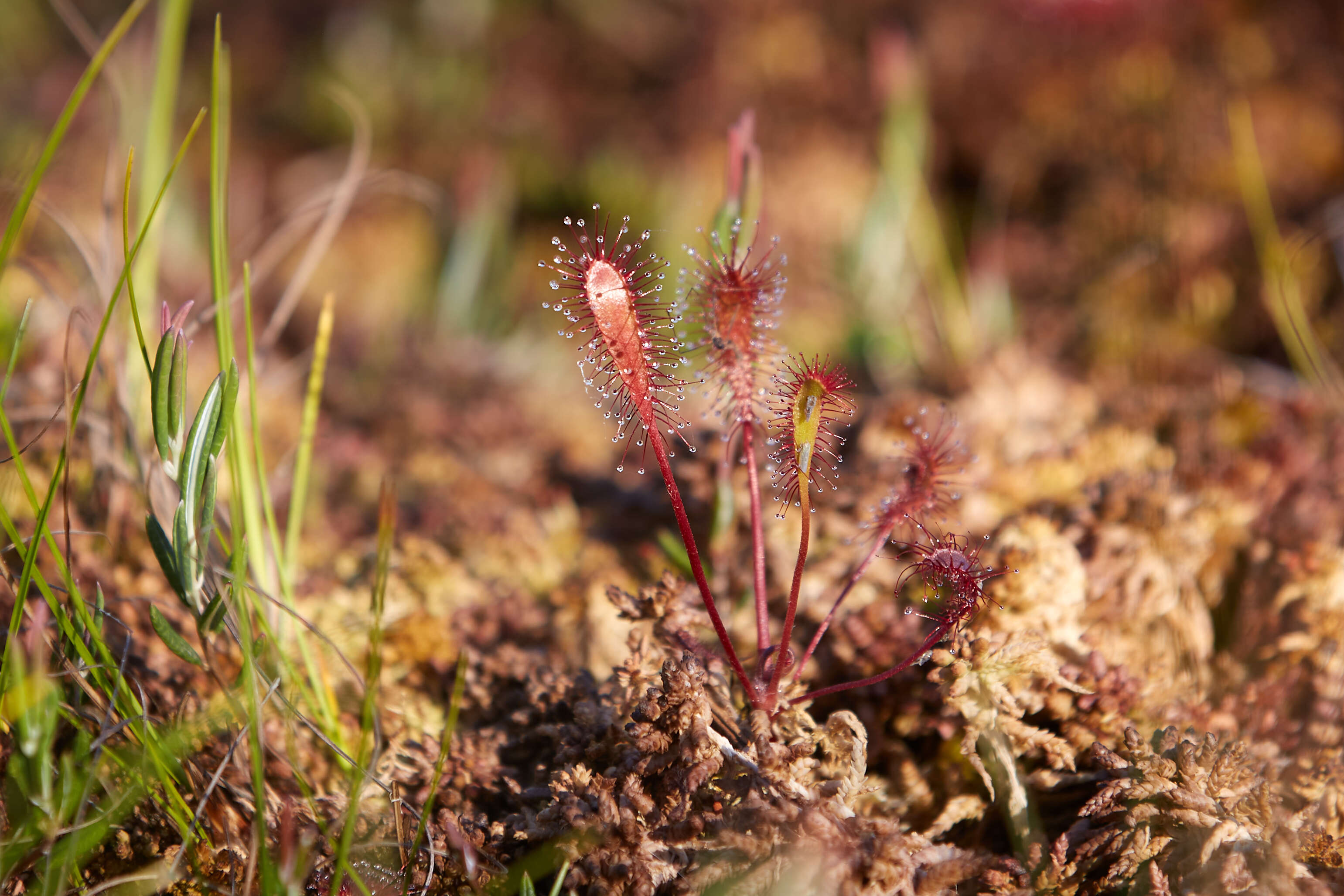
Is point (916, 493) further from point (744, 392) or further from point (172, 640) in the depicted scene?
point (172, 640)

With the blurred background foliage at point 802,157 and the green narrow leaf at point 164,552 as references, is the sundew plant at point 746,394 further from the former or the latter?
the blurred background foliage at point 802,157

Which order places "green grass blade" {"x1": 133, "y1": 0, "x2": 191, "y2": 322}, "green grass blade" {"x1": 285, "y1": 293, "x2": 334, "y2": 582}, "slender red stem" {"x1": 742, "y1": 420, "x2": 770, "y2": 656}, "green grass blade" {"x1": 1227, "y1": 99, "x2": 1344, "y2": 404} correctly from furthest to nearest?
"green grass blade" {"x1": 1227, "y1": 99, "x2": 1344, "y2": 404}
"green grass blade" {"x1": 133, "y1": 0, "x2": 191, "y2": 322}
"green grass blade" {"x1": 285, "y1": 293, "x2": 334, "y2": 582}
"slender red stem" {"x1": 742, "y1": 420, "x2": 770, "y2": 656}

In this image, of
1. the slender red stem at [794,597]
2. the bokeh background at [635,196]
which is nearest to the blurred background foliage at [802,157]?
the bokeh background at [635,196]

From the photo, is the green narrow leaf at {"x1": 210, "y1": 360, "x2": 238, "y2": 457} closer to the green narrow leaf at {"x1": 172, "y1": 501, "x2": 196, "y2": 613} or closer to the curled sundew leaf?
the green narrow leaf at {"x1": 172, "y1": 501, "x2": 196, "y2": 613}

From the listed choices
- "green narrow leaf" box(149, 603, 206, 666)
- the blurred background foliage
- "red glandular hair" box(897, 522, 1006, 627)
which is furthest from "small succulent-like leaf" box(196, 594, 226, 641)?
the blurred background foliage

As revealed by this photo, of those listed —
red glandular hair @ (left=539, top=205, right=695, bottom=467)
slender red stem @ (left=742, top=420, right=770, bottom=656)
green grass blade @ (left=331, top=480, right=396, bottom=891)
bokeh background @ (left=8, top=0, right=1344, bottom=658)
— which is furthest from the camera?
bokeh background @ (left=8, top=0, right=1344, bottom=658)

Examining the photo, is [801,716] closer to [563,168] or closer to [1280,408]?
[1280,408]
